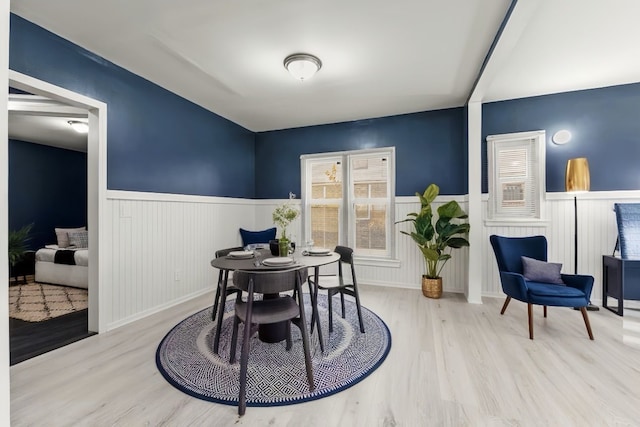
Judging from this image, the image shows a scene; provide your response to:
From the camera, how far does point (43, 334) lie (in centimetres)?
250

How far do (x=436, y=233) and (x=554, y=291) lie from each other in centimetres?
142

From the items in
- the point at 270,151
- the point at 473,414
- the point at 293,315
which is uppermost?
the point at 270,151

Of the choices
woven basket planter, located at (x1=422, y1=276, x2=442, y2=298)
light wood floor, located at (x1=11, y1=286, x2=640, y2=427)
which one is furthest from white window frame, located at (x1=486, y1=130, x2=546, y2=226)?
light wood floor, located at (x1=11, y1=286, x2=640, y2=427)

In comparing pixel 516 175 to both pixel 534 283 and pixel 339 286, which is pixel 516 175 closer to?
pixel 534 283

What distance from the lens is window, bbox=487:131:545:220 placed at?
345cm

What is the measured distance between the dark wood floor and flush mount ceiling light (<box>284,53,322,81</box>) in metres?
3.13

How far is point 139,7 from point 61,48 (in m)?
0.95

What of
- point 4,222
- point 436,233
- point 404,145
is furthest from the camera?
point 404,145

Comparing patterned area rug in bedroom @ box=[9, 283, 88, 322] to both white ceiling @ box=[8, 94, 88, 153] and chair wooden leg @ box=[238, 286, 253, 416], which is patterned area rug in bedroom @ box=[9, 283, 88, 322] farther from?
chair wooden leg @ box=[238, 286, 253, 416]

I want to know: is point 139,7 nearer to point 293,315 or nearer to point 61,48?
point 61,48

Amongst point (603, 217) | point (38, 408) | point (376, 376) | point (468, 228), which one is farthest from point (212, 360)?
point (603, 217)

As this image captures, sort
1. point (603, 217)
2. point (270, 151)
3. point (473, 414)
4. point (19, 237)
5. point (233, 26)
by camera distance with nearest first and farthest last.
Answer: point (473, 414) → point (233, 26) → point (603, 217) → point (19, 237) → point (270, 151)

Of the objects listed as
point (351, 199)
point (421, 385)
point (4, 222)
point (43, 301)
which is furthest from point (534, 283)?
point (43, 301)

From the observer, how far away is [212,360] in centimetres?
207
